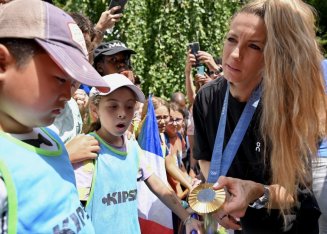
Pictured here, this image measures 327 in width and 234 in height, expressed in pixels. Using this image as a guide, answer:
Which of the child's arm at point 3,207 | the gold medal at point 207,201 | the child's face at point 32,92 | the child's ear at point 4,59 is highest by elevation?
the child's ear at point 4,59

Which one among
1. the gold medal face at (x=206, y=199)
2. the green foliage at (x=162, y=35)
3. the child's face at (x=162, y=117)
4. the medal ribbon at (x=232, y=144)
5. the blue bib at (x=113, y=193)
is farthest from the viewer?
the green foliage at (x=162, y=35)

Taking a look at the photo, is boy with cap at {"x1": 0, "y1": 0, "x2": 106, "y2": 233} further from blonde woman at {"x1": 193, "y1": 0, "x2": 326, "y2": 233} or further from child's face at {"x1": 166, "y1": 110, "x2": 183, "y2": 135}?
child's face at {"x1": 166, "y1": 110, "x2": 183, "y2": 135}

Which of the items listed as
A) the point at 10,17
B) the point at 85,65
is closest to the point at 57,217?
the point at 85,65

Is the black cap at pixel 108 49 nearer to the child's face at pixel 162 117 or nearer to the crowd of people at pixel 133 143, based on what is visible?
the crowd of people at pixel 133 143

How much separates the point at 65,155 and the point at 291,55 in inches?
38.0

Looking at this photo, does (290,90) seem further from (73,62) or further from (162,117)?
(162,117)

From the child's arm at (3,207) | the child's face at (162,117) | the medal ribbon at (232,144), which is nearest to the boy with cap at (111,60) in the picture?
the medal ribbon at (232,144)

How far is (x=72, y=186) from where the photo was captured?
136cm

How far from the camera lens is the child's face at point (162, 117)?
5.17 meters

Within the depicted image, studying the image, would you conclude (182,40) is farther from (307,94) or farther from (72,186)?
(72,186)

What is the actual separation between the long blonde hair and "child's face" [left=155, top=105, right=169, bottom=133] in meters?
3.24

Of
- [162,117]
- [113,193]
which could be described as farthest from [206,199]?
[162,117]

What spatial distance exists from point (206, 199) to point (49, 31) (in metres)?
0.94

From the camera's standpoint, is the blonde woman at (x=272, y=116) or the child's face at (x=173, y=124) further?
the child's face at (x=173, y=124)
